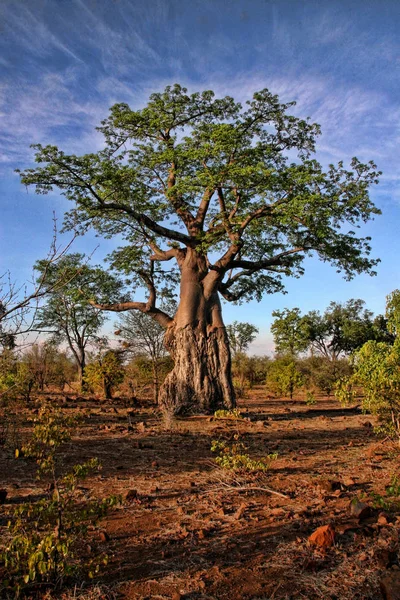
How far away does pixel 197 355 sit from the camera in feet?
35.1

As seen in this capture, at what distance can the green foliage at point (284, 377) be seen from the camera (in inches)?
646

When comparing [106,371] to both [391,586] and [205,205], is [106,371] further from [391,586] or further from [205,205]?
[391,586]

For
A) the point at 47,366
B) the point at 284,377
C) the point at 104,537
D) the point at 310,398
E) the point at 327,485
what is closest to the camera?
the point at 104,537

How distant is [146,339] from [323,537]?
1197cm

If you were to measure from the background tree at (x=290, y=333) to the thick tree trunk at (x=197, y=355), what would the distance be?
49.4 feet

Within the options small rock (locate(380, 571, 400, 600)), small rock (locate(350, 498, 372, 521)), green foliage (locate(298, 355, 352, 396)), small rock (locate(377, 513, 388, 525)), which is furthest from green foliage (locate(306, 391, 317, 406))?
small rock (locate(380, 571, 400, 600))

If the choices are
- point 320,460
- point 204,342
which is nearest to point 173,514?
point 320,460

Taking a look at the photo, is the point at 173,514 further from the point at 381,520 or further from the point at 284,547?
the point at 381,520

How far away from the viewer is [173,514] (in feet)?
12.1

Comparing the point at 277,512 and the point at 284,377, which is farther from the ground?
the point at 284,377

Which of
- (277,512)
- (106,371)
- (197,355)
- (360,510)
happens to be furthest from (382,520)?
(106,371)

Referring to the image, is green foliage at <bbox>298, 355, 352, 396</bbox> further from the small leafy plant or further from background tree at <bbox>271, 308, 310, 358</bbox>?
the small leafy plant

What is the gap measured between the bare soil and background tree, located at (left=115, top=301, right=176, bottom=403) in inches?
285

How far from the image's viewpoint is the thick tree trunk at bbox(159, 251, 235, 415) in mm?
10414
